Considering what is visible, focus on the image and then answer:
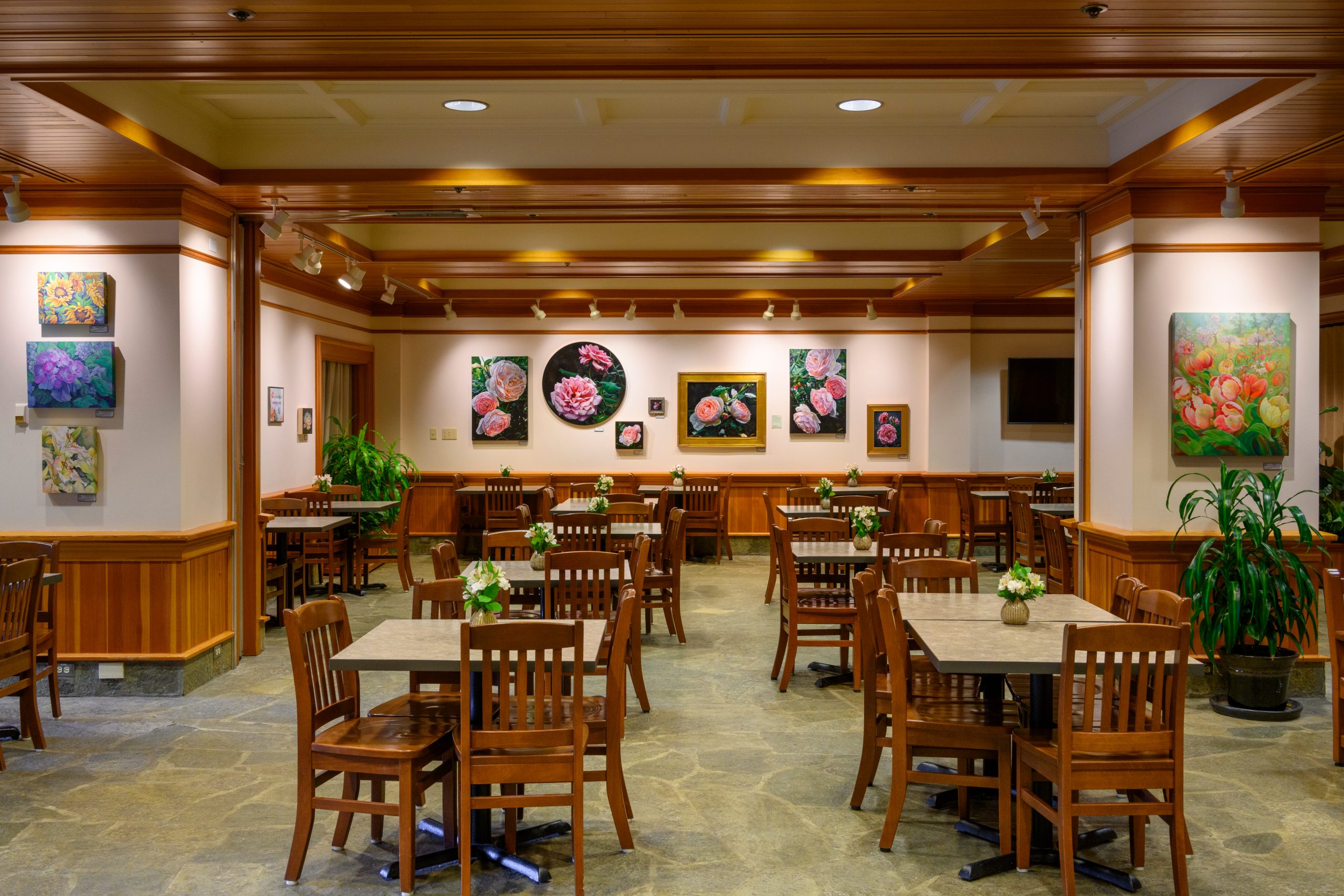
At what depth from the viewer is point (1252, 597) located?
18.2ft

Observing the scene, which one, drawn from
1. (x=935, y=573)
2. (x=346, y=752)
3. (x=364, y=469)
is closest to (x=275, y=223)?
(x=346, y=752)

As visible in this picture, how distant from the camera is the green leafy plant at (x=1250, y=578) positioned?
5.56 m

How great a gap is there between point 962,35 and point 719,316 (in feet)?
29.0

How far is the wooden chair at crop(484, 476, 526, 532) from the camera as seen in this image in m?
11.0

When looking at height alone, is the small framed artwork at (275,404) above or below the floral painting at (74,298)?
below

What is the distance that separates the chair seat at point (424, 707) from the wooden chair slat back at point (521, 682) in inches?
18.7

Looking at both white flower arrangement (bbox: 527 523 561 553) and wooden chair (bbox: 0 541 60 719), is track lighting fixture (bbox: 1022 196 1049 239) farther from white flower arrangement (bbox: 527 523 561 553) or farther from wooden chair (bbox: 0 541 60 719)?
wooden chair (bbox: 0 541 60 719)

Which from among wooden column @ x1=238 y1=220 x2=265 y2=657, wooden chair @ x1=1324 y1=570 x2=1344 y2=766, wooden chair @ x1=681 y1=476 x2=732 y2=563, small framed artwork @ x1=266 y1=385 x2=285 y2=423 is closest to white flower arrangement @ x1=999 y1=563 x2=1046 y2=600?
wooden chair @ x1=1324 y1=570 x2=1344 y2=766

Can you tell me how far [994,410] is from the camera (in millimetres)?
12688

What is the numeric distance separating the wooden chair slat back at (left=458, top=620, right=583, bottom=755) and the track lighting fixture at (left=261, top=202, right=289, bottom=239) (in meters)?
4.07

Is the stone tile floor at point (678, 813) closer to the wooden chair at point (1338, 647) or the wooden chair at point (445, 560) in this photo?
the wooden chair at point (1338, 647)

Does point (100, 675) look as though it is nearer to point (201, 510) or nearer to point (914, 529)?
point (201, 510)

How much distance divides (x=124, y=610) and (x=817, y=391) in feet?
27.6

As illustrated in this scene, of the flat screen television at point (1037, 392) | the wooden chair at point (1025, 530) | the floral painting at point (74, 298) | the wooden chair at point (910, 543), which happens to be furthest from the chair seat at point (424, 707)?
the flat screen television at point (1037, 392)
